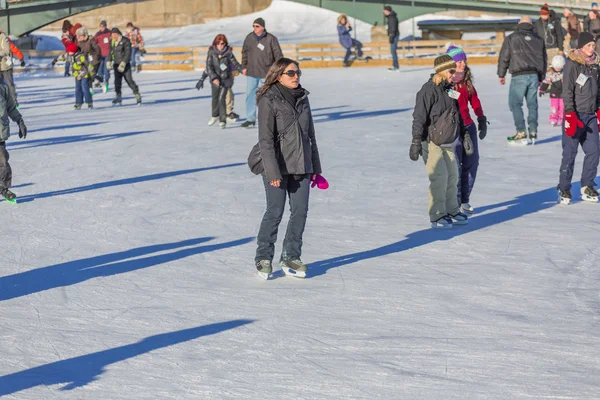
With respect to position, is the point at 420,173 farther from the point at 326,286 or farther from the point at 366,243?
the point at 326,286

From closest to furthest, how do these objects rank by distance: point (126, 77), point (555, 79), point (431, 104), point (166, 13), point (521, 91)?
point (431, 104) → point (521, 91) → point (555, 79) → point (126, 77) → point (166, 13)

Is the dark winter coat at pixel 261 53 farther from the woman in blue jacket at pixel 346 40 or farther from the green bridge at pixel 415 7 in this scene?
the green bridge at pixel 415 7

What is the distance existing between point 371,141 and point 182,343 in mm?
9448

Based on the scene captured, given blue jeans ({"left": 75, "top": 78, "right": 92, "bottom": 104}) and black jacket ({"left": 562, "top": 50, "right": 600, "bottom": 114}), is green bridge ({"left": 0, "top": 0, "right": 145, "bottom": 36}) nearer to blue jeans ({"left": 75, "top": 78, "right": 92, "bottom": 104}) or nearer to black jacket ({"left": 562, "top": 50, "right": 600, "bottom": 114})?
blue jeans ({"left": 75, "top": 78, "right": 92, "bottom": 104})

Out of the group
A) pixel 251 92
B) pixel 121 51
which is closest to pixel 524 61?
pixel 251 92

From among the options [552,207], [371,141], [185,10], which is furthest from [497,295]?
[185,10]

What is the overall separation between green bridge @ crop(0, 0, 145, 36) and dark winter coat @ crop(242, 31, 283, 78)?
2627 centimetres

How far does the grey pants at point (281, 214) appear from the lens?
7309 mm

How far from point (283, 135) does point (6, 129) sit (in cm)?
394

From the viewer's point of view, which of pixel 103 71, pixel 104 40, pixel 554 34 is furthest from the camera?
pixel 103 71

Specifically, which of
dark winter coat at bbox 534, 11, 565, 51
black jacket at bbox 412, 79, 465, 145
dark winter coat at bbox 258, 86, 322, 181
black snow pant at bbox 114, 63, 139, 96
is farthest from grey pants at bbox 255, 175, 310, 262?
black snow pant at bbox 114, 63, 139, 96

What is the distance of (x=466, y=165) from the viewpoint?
967cm

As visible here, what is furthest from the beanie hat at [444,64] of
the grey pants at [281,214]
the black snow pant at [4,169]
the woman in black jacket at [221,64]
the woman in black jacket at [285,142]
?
the woman in black jacket at [221,64]

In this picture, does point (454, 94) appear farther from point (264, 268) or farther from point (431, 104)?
point (264, 268)
